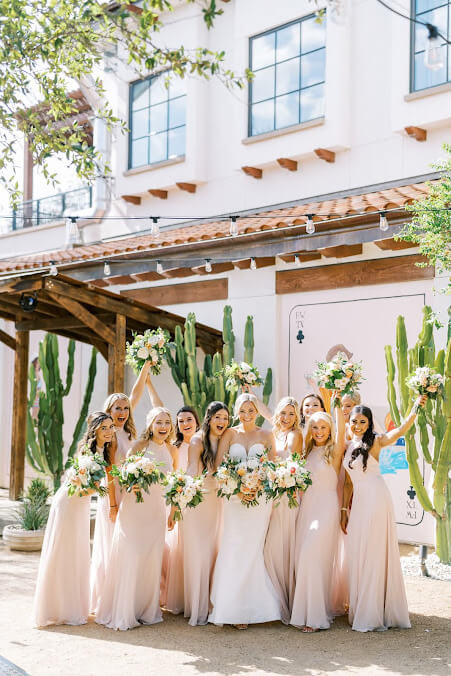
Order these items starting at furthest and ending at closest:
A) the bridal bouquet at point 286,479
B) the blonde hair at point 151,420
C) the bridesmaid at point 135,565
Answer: the blonde hair at point 151,420 < the bridesmaid at point 135,565 < the bridal bouquet at point 286,479

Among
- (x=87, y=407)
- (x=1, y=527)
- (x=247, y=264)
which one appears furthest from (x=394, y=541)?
(x=87, y=407)

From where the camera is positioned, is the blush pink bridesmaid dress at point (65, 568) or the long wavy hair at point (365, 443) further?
the long wavy hair at point (365, 443)

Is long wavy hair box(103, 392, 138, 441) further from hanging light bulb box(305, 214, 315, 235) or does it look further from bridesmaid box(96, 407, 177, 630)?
hanging light bulb box(305, 214, 315, 235)

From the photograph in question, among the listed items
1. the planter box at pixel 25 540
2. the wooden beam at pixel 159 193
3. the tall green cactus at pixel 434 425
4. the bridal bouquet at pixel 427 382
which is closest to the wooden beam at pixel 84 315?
the planter box at pixel 25 540

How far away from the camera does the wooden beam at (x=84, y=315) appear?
35.0 feet

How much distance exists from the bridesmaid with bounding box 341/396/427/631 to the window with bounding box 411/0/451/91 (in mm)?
5842

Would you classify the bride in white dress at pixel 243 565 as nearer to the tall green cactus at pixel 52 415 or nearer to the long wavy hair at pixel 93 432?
the long wavy hair at pixel 93 432

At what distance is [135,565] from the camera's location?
6.44 metres

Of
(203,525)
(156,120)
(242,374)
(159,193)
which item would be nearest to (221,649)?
(203,525)

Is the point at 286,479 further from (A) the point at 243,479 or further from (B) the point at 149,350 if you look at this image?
(B) the point at 149,350

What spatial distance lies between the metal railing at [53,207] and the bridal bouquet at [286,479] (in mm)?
11695

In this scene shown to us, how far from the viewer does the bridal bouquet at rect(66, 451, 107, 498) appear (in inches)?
251

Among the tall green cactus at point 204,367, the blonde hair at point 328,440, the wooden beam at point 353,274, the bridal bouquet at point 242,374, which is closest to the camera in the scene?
the blonde hair at point 328,440

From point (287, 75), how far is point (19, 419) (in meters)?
7.17
